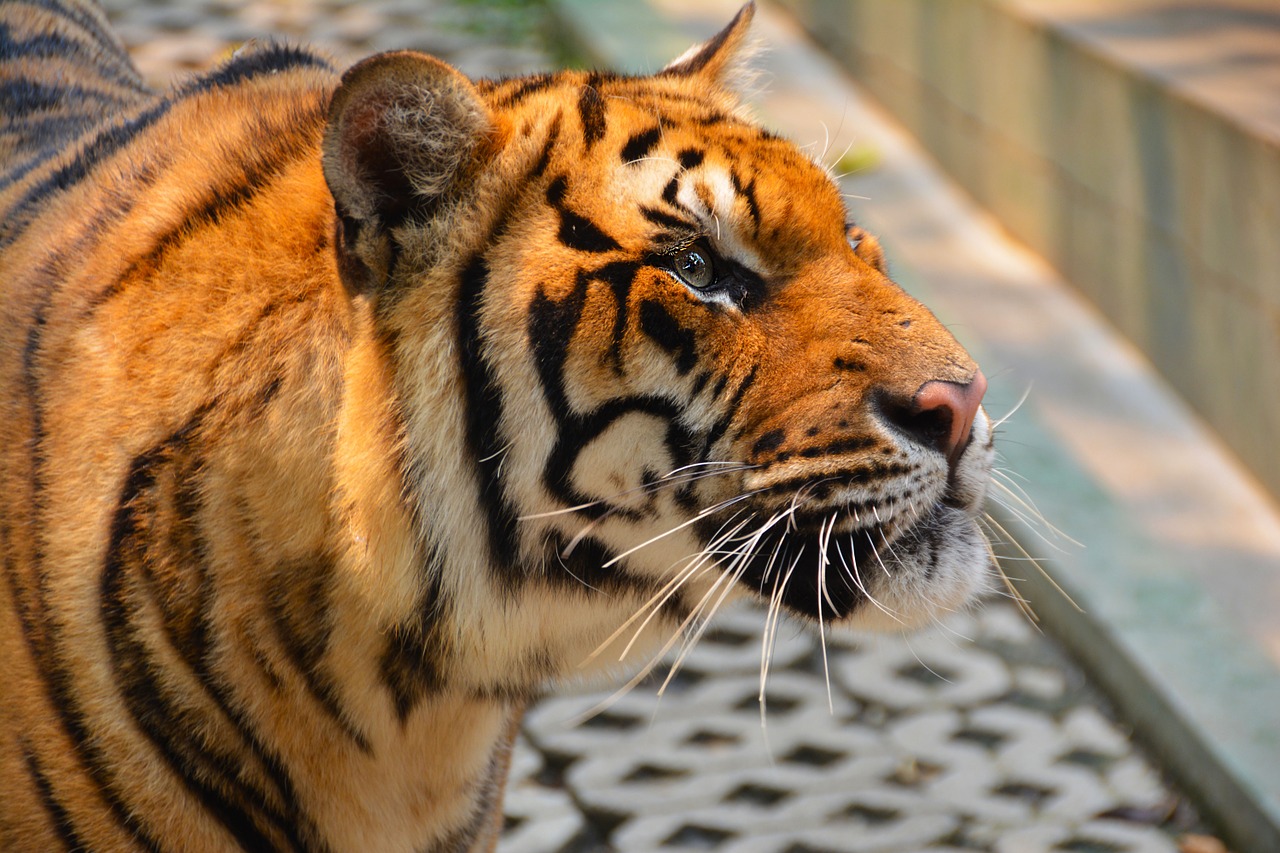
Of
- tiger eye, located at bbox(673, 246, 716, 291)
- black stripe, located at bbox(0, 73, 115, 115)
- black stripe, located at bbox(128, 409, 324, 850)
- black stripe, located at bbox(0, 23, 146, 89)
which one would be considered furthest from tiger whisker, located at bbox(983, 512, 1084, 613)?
black stripe, located at bbox(0, 23, 146, 89)

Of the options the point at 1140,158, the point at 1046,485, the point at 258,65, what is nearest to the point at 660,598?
the point at 258,65

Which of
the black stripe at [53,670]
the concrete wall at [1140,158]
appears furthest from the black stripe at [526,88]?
the concrete wall at [1140,158]

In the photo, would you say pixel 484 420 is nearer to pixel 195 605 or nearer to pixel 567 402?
pixel 567 402

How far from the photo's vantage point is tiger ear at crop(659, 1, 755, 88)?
221 cm

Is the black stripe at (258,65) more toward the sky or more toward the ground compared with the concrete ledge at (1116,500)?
more toward the sky

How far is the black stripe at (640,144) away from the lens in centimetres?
189

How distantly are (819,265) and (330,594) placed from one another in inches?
29.4

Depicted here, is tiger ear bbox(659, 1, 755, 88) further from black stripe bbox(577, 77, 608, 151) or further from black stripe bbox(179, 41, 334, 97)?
black stripe bbox(179, 41, 334, 97)

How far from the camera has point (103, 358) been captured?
188 centimetres

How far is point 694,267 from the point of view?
1864mm

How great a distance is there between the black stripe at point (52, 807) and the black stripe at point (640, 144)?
1.06 m

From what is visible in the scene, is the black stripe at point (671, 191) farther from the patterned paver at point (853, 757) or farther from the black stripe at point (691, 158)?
the patterned paver at point (853, 757)

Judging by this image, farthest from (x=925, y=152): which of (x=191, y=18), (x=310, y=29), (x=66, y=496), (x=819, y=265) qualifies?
(x=66, y=496)

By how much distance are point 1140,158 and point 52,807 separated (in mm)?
3746
